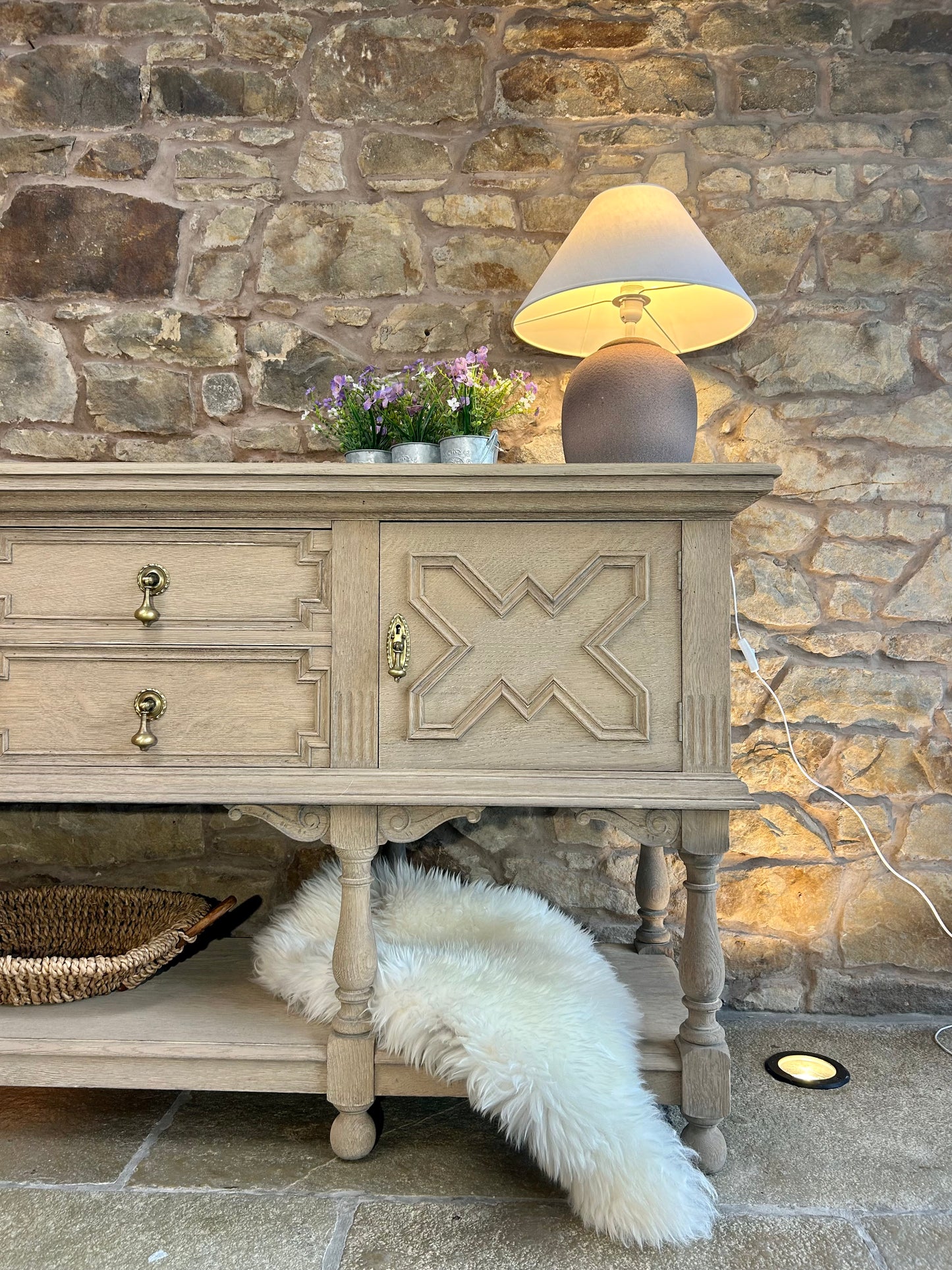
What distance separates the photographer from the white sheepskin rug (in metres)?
1.17

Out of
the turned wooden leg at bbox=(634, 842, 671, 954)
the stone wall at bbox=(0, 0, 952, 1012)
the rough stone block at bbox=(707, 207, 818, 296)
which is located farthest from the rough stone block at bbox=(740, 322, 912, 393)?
the turned wooden leg at bbox=(634, 842, 671, 954)

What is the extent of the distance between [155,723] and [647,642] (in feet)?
2.68

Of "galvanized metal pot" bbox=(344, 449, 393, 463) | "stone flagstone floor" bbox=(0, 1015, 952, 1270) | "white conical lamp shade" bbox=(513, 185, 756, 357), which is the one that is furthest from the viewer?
"galvanized metal pot" bbox=(344, 449, 393, 463)

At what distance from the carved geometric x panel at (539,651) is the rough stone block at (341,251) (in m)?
0.98

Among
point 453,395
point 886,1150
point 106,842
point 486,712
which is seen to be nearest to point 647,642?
point 486,712

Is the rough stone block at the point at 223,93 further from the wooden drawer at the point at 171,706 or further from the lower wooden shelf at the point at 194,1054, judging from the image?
the lower wooden shelf at the point at 194,1054

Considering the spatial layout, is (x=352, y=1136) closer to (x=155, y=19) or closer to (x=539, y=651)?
(x=539, y=651)

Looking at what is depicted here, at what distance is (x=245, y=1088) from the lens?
1324 mm

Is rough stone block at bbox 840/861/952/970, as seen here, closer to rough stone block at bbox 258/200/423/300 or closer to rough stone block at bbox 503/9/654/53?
rough stone block at bbox 258/200/423/300

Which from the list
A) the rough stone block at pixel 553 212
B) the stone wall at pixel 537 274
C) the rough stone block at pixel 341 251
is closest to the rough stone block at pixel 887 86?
the stone wall at pixel 537 274

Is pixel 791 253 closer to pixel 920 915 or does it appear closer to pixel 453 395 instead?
pixel 453 395

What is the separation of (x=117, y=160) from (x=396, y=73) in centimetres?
71

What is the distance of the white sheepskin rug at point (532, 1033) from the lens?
1.17 meters

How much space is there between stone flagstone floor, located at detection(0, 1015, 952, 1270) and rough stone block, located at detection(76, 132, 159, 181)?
2.05 meters
